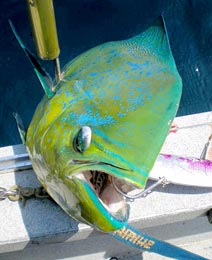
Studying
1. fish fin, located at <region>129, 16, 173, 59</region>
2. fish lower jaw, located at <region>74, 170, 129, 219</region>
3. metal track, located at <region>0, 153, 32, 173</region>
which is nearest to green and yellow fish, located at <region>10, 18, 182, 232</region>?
fish lower jaw, located at <region>74, 170, 129, 219</region>

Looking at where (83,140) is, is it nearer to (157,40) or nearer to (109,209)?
(109,209)

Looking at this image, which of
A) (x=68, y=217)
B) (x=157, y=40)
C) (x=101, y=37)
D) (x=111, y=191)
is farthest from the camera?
(x=101, y=37)

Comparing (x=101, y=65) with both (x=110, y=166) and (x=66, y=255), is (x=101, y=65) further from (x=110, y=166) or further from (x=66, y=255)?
(x=66, y=255)

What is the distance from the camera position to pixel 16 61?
425 cm

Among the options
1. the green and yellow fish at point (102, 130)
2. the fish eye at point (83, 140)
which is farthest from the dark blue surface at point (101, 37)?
the fish eye at point (83, 140)

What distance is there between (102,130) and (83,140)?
0.10 metres

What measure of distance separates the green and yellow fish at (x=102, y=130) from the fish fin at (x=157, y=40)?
165 millimetres

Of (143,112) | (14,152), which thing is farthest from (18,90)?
(143,112)

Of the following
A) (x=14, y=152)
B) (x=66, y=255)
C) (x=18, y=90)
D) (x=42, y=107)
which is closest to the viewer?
(x=42, y=107)

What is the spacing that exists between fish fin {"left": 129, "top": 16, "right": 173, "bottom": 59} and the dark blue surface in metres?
1.31

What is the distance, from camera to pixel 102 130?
1849 mm

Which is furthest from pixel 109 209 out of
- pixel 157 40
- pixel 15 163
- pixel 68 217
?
pixel 157 40

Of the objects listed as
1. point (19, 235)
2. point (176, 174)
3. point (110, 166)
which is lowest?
point (19, 235)

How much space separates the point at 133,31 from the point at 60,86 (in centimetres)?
236
